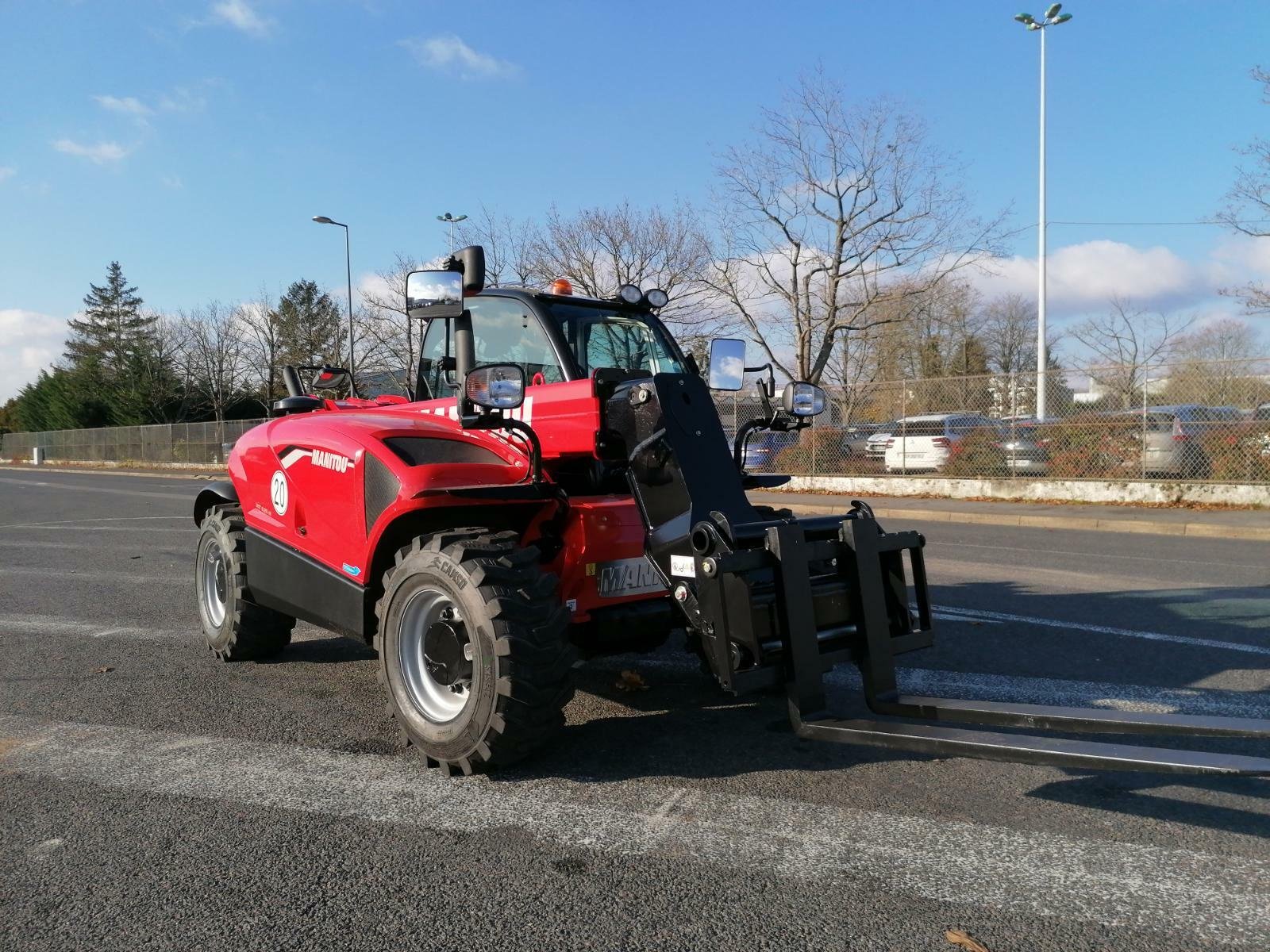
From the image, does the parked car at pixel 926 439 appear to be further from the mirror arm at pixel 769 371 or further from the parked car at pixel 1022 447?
the mirror arm at pixel 769 371

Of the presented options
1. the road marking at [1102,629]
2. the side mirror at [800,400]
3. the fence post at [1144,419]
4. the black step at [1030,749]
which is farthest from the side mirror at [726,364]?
the fence post at [1144,419]

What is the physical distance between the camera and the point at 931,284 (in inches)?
1052

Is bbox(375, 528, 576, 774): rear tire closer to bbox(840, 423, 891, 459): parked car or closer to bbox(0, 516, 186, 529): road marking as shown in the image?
bbox(0, 516, 186, 529): road marking

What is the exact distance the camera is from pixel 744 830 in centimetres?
339

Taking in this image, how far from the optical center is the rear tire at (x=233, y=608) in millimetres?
5766

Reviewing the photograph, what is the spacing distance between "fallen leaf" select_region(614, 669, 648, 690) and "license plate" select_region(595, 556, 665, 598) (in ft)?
3.36

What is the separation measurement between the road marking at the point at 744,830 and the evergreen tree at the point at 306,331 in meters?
43.3

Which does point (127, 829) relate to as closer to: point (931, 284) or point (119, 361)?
point (931, 284)

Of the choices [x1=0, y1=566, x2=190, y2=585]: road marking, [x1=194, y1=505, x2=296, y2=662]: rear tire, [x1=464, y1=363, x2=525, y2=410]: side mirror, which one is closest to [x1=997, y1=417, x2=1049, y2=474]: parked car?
[x1=0, y1=566, x2=190, y2=585]: road marking

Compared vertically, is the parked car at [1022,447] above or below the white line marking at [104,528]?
above

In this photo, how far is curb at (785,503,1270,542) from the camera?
1345 centimetres

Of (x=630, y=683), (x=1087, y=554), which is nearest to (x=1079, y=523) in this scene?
(x=1087, y=554)

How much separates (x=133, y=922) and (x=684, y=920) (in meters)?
1.64

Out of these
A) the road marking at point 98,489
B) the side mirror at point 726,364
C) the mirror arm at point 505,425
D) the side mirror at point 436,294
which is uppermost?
the side mirror at point 436,294
